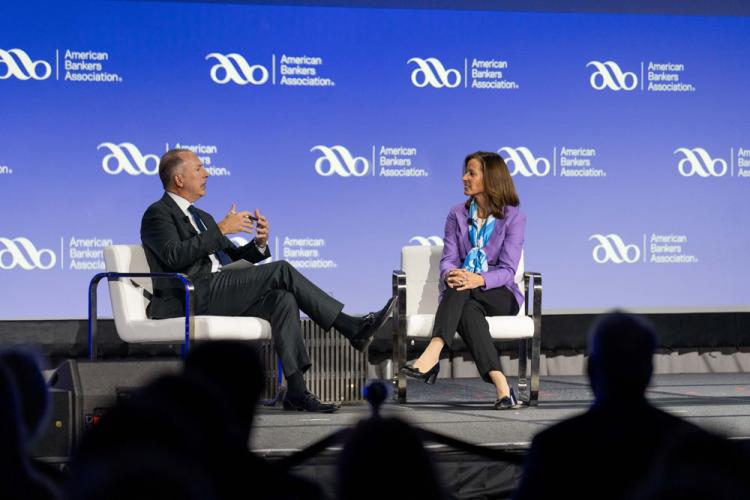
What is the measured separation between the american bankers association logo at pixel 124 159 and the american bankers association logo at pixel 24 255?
1.83 ft

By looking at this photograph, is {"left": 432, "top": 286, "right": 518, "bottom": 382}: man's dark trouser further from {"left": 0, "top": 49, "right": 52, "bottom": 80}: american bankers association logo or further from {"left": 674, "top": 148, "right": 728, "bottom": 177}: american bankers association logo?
{"left": 0, "top": 49, "right": 52, "bottom": 80}: american bankers association logo

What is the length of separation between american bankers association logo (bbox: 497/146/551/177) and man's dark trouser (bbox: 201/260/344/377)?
201cm

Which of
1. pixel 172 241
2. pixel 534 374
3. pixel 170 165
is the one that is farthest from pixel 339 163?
pixel 534 374

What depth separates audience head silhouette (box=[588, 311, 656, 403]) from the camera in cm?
126

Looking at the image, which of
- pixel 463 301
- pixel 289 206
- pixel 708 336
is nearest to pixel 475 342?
pixel 463 301

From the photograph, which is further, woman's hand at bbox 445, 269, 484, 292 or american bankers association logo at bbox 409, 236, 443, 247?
american bankers association logo at bbox 409, 236, 443, 247

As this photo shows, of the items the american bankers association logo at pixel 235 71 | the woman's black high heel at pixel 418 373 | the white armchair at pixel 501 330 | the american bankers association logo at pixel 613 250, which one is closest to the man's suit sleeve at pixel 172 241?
the white armchair at pixel 501 330

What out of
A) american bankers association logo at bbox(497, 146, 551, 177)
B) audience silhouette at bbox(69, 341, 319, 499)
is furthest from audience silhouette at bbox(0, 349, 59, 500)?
american bankers association logo at bbox(497, 146, 551, 177)

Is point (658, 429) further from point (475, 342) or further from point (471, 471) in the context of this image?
point (475, 342)

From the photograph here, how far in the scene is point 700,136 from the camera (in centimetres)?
654

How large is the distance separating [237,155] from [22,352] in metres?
4.89

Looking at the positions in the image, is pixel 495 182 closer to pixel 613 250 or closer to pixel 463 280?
pixel 463 280

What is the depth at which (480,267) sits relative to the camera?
4961 millimetres

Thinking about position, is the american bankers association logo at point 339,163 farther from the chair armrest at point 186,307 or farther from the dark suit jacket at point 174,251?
the chair armrest at point 186,307
